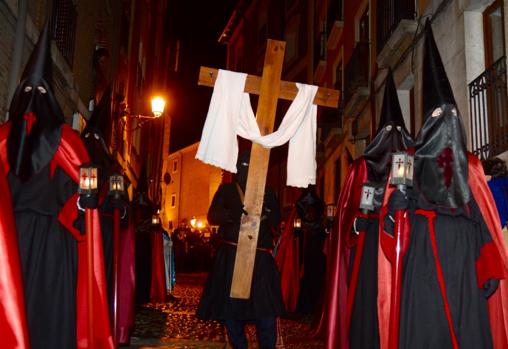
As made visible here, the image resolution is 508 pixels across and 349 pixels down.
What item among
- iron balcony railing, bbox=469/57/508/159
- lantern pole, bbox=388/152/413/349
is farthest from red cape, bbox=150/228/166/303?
lantern pole, bbox=388/152/413/349

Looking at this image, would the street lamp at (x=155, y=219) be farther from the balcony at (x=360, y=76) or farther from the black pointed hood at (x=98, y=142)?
the balcony at (x=360, y=76)

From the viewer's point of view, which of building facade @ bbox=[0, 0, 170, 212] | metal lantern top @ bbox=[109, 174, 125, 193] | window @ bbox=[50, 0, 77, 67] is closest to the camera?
metal lantern top @ bbox=[109, 174, 125, 193]

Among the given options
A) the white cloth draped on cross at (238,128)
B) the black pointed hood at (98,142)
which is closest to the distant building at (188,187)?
the black pointed hood at (98,142)

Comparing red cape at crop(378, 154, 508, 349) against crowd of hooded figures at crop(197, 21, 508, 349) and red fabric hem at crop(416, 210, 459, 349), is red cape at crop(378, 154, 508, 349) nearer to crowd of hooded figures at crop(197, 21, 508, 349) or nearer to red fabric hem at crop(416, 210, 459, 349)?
crowd of hooded figures at crop(197, 21, 508, 349)

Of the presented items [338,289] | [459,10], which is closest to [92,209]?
[338,289]

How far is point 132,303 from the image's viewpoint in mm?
7059

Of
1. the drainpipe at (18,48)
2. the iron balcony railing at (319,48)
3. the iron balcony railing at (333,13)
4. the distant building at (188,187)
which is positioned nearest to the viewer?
the drainpipe at (18,48)

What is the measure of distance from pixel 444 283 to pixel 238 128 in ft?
8.50

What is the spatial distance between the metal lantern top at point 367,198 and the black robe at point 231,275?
1.30 meters

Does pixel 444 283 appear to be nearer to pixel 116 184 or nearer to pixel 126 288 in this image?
pixel 116 184

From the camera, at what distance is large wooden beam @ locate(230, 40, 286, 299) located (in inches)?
218

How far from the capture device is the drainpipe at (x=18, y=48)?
27.0 feet

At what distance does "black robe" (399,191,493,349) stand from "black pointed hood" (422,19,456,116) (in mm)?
806

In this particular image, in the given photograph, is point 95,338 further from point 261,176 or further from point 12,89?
point 12,89
